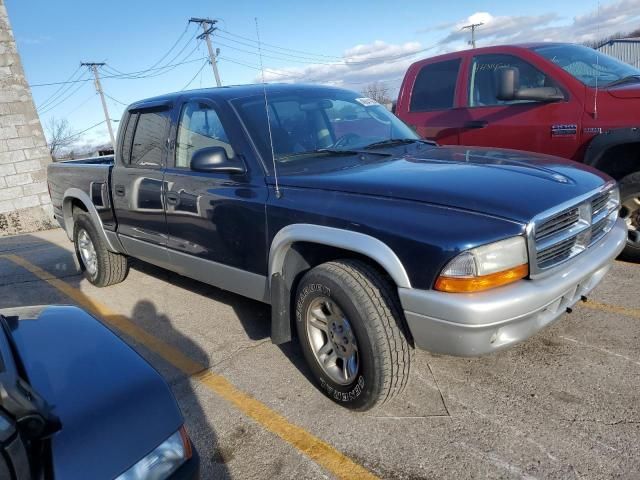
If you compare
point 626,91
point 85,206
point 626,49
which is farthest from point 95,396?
point 626,49

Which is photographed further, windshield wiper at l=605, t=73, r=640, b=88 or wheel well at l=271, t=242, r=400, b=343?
windshield wiper at l=605, t=73, r=640, b=88

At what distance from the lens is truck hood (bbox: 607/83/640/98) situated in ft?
13.9

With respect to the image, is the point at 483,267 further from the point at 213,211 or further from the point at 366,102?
the point at 366,102

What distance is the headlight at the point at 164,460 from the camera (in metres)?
1.53

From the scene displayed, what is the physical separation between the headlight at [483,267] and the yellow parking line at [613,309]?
190 cm

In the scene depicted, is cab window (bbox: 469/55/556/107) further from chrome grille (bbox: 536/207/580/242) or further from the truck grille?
chrome grille (bbox: 536/207/580/242)

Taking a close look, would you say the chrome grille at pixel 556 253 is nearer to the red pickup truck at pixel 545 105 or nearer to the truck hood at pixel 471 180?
the truck hood at pixel 471 180

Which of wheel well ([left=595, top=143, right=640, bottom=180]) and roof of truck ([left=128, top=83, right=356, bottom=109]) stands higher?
roof of truck ([left=128, top=83, right=356, bottom=109])

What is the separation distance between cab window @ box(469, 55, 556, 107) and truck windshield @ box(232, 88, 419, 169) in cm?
163

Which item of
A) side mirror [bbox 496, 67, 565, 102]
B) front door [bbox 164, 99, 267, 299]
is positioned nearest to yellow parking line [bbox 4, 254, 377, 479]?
front door [bbox 164, 99, 267, 299]

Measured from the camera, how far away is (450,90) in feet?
18.2

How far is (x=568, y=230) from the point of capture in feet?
8.43

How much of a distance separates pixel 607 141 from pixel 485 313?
9.62ft

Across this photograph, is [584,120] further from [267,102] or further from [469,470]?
[469,470]
